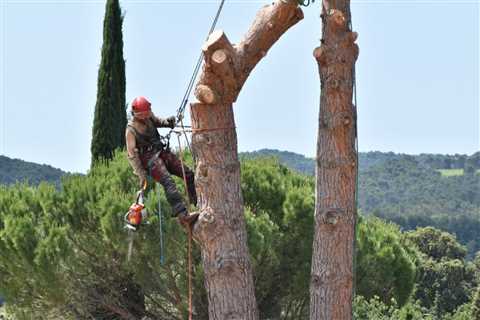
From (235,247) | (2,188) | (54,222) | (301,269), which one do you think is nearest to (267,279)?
(301,269)

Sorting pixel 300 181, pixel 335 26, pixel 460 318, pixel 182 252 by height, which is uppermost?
pixel 335 26

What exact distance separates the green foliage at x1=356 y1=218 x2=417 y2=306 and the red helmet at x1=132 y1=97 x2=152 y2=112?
7.27 metres

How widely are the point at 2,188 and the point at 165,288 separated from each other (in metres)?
3.44

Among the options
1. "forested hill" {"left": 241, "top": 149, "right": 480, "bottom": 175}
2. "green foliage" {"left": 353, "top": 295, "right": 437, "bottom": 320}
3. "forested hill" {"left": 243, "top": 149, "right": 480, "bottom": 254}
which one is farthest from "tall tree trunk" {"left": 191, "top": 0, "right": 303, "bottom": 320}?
"forested hill" {"left": 241, "top": 149, "right": 480, "bottom": 175}

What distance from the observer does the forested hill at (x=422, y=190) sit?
82.1 m

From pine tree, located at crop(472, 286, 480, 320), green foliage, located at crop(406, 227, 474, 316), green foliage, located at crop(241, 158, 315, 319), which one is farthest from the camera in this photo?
green foliage, located at crop(406, 227, 474, 316)

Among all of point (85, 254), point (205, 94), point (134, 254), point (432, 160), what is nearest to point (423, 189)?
point (432, 160)

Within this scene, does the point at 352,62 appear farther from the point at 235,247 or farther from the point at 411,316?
the point at 411,316

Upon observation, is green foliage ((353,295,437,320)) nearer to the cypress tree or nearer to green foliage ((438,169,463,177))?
the cypress tree

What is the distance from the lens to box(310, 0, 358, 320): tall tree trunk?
8320 mm

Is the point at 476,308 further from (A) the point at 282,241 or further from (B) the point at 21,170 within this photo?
(B) the point at 21,170

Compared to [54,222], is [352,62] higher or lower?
higher

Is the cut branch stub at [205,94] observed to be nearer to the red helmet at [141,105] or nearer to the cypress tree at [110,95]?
the red helmet at [141,105]

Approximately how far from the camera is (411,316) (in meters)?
14.5
